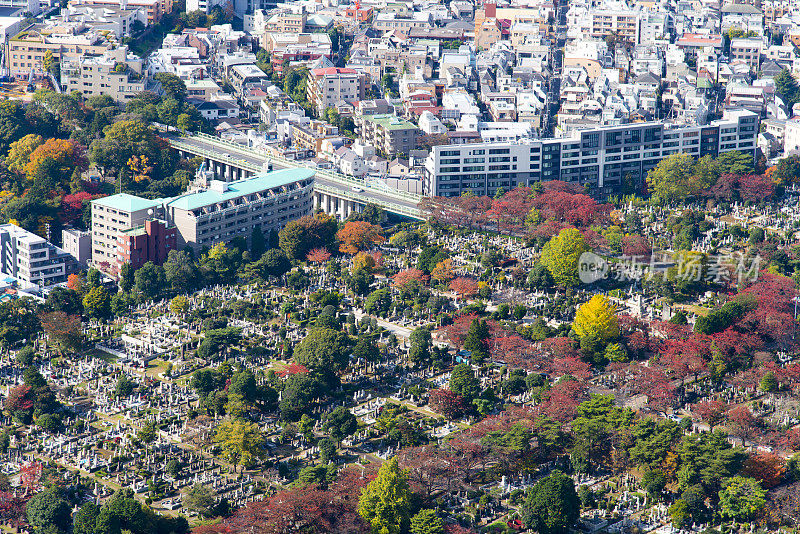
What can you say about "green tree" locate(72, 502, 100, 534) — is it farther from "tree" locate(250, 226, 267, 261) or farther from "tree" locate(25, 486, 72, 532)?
"tree" locate(250, 226, 267, 261)

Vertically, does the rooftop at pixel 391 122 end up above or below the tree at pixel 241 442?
above

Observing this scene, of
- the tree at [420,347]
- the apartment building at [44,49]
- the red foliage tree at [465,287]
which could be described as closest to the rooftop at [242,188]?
the red foliage tree at [465,287]

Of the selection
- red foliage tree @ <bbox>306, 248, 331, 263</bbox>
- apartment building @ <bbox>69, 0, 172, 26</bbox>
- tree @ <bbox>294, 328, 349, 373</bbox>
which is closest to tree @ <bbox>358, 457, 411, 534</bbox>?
tree @ <bbox>294, 328, 349, 373</bbox>

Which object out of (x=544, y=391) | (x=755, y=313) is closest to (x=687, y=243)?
(x=755, y=313)

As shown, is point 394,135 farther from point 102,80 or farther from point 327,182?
point 102,80

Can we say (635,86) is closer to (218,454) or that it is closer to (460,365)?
(460,365)

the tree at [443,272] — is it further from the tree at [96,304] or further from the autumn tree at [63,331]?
the autumn tree at [63,331]
